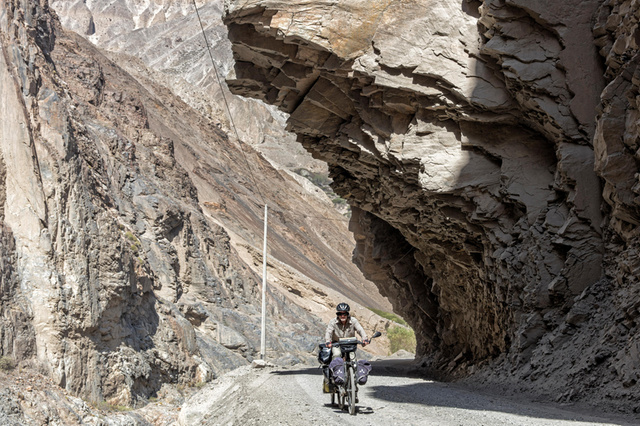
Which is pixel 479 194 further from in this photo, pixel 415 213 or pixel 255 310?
pixel 255 310

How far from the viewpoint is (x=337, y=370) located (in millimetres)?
8656

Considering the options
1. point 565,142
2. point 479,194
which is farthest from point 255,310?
point 565,142

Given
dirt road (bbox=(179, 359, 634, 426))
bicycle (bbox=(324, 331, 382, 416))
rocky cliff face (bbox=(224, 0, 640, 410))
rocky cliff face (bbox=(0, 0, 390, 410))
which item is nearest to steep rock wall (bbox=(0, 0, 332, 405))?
rocky cliff face (bbox=(0, 0, 390, 410))

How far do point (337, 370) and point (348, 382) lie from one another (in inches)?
8.0

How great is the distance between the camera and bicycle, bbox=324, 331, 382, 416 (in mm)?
8414

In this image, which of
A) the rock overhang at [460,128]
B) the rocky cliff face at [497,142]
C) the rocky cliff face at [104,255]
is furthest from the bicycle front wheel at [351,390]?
the rocky cliff face at [104,255]

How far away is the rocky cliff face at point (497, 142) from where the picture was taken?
12.1 metres

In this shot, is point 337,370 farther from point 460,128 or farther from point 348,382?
point 460,128

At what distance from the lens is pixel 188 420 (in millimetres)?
11836

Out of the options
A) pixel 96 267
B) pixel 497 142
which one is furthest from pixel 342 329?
pixel 96 267

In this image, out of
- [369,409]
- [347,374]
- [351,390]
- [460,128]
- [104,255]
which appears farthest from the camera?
[104,255]

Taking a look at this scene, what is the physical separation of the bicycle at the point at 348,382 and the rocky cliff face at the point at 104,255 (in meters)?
14.8

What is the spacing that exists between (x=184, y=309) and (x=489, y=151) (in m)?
20.7

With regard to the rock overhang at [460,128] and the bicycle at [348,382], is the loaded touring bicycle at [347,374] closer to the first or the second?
the bicycle at [348,382]
